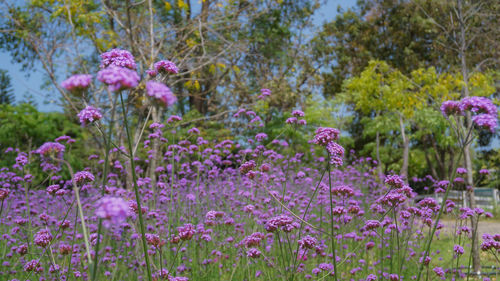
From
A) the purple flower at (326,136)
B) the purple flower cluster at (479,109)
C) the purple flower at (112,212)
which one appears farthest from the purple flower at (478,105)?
the purple flower at (112,212)

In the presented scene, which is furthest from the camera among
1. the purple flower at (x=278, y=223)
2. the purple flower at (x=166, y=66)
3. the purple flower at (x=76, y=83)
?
the purple flower at (x=278, y=223)

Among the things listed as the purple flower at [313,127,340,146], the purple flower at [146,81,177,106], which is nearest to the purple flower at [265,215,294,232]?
the purple flower at [313,127,340,146]

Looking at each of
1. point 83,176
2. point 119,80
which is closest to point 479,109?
point 119,80

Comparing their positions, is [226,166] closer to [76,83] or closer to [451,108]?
[451,108]

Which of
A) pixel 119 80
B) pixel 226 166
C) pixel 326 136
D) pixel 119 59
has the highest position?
pixel 119 59

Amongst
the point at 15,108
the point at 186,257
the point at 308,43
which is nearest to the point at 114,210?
the point at 186,257

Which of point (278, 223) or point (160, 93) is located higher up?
point (160, 93)

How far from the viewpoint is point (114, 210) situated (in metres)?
1.38

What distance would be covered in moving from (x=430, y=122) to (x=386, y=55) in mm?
10219

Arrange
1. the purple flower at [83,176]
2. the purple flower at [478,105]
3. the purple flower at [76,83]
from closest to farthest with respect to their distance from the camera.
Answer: the purple flower at [76,83] → the purple flower at [478,105] → the purple flower at [83,176]

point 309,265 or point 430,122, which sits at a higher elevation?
point 430,122

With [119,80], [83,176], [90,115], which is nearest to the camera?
[119,80]

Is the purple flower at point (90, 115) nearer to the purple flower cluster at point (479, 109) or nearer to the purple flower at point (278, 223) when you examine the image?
the purple flower at point (278, 223)

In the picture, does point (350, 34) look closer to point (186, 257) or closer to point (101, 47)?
point (101, 47)
